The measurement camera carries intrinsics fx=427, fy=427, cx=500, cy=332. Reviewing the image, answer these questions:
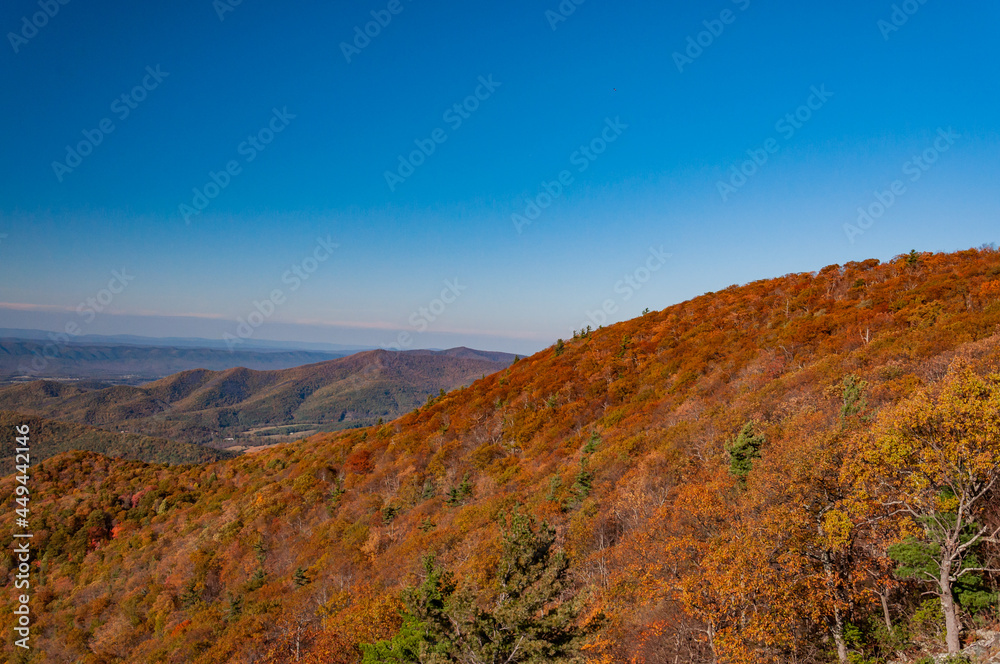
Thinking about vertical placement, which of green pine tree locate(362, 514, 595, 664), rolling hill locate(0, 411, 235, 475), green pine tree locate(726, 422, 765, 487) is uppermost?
green pine tree locate(726, 422, 765, 487)

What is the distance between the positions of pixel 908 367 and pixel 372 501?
4105cm

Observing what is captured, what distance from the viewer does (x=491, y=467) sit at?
3997 cm

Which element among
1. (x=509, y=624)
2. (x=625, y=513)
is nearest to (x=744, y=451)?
(x=625, y=513)

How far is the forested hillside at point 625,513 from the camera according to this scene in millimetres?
11852

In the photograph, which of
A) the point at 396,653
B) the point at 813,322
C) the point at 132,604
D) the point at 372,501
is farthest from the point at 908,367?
the point at 132,604

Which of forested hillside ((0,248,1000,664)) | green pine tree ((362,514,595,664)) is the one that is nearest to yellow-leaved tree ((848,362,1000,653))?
forested hillside ((0,248,1000,664))

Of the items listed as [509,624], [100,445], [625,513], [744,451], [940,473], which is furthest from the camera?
[100,445]

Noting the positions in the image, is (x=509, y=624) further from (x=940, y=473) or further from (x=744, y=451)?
(x=744, y=451)

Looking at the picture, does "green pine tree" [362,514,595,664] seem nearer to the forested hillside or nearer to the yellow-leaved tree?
the forested hillside

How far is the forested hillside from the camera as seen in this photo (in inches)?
467

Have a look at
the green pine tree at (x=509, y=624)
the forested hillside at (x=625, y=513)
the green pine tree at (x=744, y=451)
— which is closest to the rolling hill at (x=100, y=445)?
the forested hillside at (x=625, y=513)

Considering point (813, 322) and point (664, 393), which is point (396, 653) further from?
point (813, 322)

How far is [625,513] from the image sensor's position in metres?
23.1

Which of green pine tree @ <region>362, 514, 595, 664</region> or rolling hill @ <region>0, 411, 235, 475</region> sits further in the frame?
rolling hill @ <region>0, 411, 235, 475</region>
